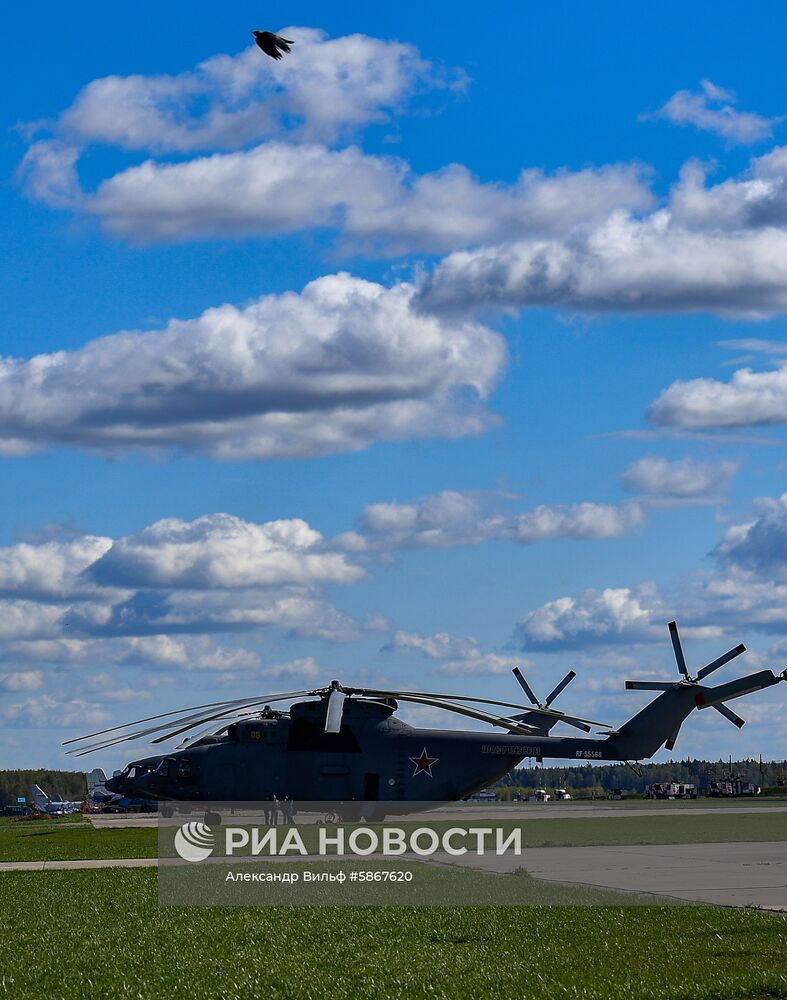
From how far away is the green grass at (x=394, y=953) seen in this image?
50.5 ft

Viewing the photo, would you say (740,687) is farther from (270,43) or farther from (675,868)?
(270,43)

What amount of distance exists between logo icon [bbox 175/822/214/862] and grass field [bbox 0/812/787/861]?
109 centimetres

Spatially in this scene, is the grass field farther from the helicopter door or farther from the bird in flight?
the bird in flight

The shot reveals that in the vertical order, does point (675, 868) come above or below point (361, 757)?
below

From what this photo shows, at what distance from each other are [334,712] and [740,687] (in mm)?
13214

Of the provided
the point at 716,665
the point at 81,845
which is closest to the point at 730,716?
the point at 716,665

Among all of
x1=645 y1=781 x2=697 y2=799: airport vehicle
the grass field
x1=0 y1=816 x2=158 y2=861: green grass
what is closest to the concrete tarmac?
the grass field

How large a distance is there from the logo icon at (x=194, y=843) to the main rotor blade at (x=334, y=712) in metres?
11.3

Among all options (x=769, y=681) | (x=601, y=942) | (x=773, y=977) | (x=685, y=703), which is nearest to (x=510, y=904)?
(x=601, y=942)

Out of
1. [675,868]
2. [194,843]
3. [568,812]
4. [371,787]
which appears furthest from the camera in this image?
[568,812]

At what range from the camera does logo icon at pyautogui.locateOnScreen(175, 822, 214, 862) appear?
3747 cm

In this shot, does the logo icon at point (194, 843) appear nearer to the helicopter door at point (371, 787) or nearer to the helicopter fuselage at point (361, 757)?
the helicopter fuselage at point (361, 757)

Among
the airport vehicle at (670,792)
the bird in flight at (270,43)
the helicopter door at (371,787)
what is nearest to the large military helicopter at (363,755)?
the helicopter door at (371,787)

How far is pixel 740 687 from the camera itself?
34031 millimetres
